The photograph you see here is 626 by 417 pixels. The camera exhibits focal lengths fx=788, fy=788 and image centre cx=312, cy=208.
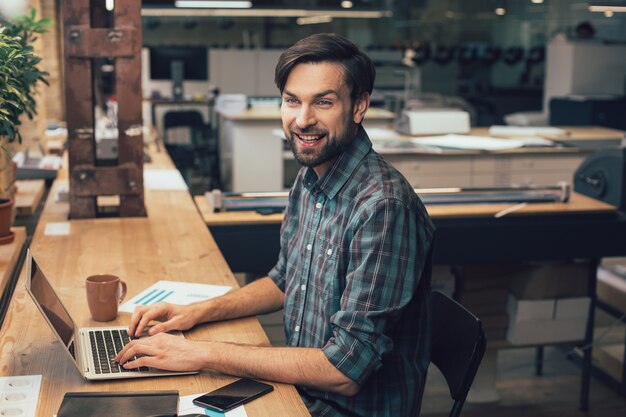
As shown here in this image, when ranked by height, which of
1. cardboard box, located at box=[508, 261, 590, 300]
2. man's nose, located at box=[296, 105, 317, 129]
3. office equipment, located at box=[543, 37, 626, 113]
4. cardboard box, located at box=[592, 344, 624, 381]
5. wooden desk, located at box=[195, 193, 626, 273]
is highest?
office equipment, located at box=[543, 37, 626, 113]

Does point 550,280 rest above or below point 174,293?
below

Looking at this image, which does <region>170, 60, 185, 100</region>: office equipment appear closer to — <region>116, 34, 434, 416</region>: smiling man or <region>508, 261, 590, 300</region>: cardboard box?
<region>508, 261, 590, 300</region>: cardboard box

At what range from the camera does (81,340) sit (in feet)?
5.51

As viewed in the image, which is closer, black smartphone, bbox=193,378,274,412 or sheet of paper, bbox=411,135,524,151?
black smartphone, bbox=193,378,274,412

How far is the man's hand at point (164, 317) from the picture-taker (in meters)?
1.71

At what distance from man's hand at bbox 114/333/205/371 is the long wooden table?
0.09ft

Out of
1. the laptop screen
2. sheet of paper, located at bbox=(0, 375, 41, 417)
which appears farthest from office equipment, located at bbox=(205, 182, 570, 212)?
sheet of paper, located at bbox=(0, 375, 41, 417)

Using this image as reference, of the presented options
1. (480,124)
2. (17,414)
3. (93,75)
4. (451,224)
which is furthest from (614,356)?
(480,124)

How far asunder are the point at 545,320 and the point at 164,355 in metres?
2.26

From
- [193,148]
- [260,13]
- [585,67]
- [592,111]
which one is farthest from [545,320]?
[260,13]

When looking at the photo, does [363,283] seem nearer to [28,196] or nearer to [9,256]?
[9,256]

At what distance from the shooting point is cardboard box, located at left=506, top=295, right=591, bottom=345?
11.1ft

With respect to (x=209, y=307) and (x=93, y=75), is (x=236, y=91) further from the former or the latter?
(x=209, y=307)

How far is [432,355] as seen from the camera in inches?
74.7
